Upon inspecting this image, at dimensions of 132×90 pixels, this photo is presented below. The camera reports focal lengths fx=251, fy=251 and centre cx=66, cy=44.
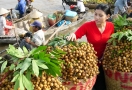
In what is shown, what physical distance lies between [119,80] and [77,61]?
27.5 inches

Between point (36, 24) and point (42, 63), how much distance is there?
3.84 metres

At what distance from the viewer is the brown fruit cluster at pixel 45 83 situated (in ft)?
7.70

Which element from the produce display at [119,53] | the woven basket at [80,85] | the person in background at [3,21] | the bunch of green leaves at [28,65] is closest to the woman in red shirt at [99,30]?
the produce display at [119,53]

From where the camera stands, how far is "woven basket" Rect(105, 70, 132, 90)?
3.16 meters

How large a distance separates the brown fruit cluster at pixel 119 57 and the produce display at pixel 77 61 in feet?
1.05

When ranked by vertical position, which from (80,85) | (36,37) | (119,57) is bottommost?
(36,37)

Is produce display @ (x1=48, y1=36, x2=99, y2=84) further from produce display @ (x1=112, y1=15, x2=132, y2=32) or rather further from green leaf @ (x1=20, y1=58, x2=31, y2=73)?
produce display @ (x1=112, y1=15, x2=132, y2=32)

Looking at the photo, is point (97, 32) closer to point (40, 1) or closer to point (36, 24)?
point (36, 24)

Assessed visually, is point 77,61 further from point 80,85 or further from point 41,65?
point 41,65

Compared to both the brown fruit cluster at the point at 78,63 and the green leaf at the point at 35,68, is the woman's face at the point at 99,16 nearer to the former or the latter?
the brown fruit cluster at the point at 78,63

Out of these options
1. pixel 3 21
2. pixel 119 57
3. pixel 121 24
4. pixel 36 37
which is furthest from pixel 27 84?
pixel 3 21

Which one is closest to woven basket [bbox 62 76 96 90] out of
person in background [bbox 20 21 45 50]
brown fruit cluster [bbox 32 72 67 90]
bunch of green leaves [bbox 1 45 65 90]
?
brown fruit cluster [bbox 32 72 67 90]

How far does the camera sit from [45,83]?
237 centimetres

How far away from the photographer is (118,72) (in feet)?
10.4
